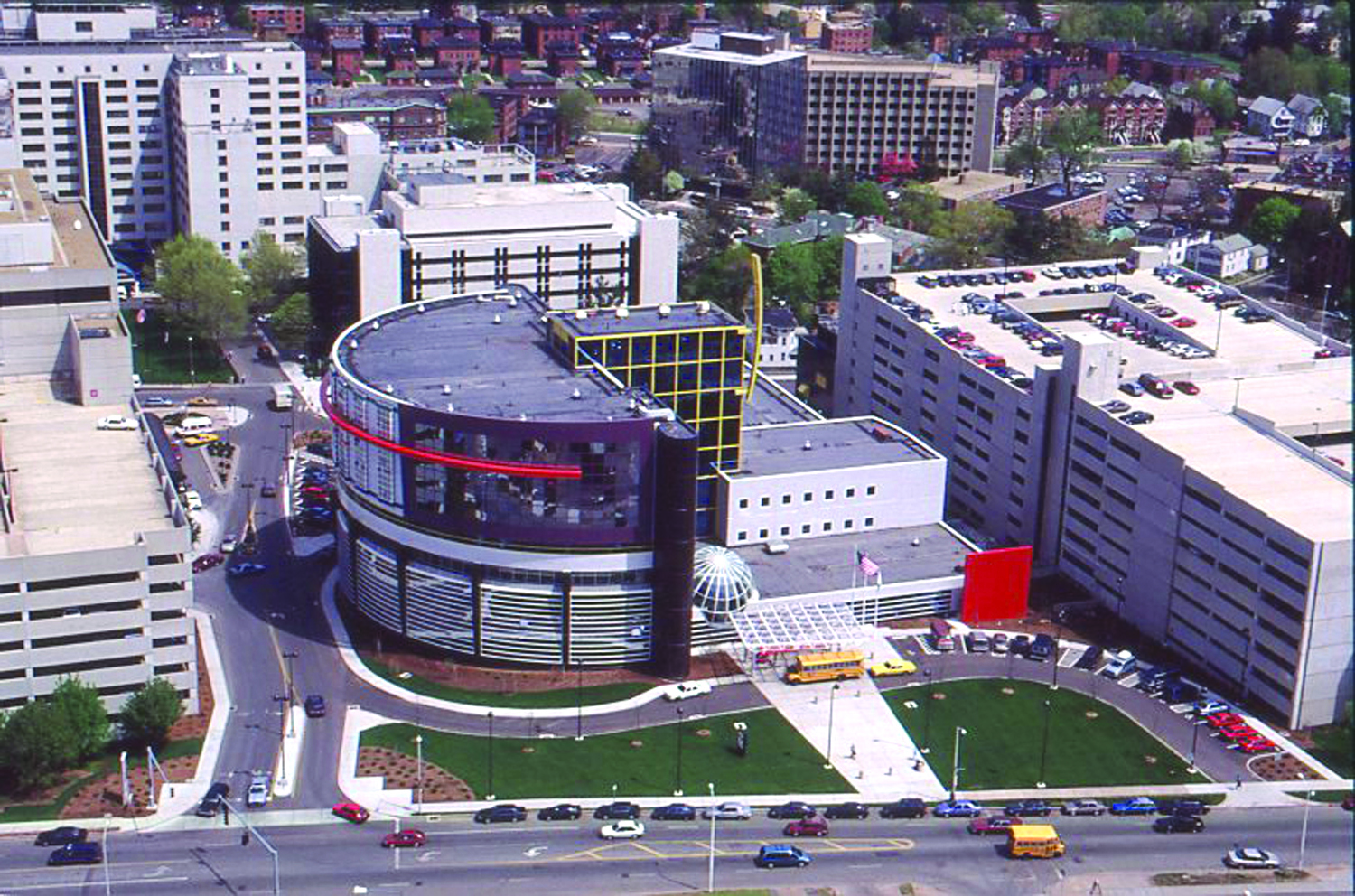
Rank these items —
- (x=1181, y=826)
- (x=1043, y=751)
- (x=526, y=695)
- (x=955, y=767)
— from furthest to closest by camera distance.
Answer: (x=526, y=695), (x=1043, y=751), (x=955, y=767), (x=1181, y=826)

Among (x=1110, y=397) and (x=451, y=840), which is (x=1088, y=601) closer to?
(x=1110, y=397)

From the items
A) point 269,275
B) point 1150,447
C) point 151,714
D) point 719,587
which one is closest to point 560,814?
point 719,587

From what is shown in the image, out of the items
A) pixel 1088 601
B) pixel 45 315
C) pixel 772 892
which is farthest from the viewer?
pixel 45 315

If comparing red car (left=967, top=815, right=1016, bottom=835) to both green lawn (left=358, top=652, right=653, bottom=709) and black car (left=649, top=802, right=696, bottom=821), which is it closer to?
black car (left=649, top=802, right=696, bottom=821)

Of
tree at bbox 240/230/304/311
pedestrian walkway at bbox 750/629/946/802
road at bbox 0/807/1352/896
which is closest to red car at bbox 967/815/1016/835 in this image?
road at bbox 0/807/1352/896

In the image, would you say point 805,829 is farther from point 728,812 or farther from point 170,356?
point 170,356

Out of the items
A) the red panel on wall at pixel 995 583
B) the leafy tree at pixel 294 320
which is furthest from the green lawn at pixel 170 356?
the red panel on wall at pixel 995 583

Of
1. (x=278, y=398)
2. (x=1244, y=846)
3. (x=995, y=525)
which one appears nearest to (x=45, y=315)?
(x=278, y=398)

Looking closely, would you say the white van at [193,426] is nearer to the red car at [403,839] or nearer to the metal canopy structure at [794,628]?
the metal canopy structure at [794,628]
